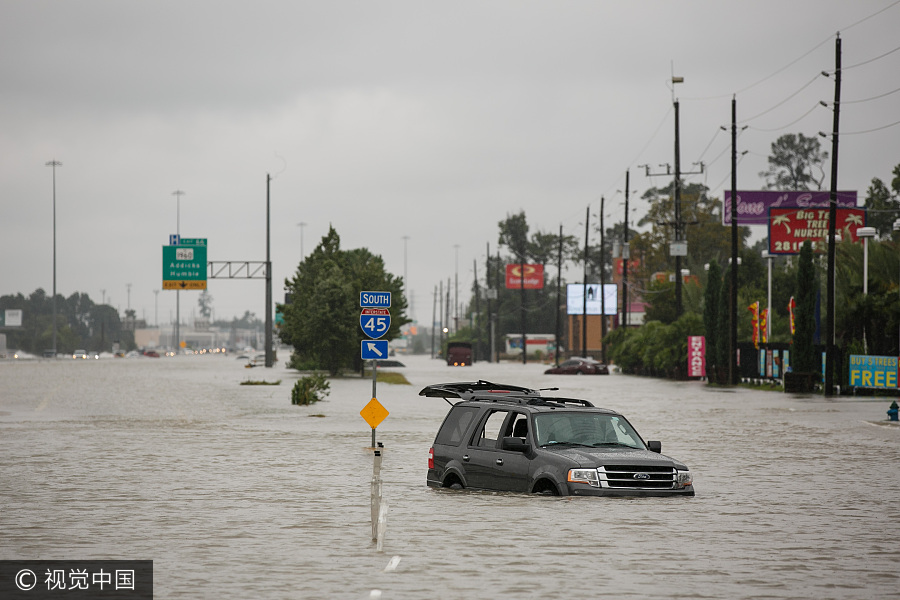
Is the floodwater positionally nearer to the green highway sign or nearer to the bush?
the bush

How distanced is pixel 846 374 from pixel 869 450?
25.0 meters

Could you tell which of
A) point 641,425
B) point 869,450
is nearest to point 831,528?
point 869,450

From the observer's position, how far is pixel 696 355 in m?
65.1

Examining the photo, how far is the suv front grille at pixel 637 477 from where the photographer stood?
1438cm

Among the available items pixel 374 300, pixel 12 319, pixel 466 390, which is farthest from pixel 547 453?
pixel 12 319

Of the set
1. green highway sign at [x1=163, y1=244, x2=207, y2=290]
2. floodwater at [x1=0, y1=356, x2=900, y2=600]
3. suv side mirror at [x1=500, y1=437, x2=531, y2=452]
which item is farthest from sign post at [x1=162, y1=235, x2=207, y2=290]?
suv side mirror at [x1=500, y1=437, x2=531, y2=452]

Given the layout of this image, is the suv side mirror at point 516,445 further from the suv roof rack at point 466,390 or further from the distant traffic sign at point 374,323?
the distant traffic sign at point 374,323

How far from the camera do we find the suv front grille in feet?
47.2

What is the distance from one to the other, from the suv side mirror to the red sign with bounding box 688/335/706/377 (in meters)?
50.7

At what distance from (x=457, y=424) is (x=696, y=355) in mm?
50559

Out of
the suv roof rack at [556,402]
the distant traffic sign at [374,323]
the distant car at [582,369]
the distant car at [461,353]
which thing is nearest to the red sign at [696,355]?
the distant car at [582,369]

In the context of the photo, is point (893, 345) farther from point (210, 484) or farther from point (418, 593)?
point (418, 593)

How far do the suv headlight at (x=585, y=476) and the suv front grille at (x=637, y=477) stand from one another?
61mm

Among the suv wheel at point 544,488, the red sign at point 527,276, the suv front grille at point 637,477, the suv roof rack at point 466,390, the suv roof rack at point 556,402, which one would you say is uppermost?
the red sign at point 527,276
